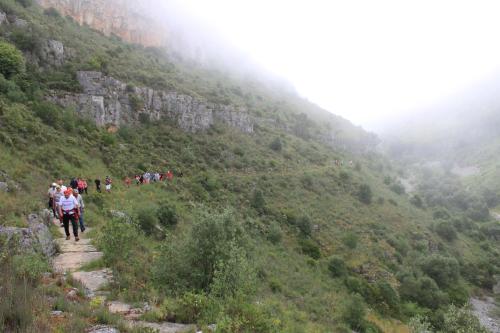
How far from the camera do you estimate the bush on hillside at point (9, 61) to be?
1268 inches

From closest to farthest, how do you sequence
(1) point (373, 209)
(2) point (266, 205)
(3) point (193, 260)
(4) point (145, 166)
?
1. (3) point (193, 260)
2. (4) point (145, 166)
3. (2) point (266, 205)
4. (1) point (373, 209)

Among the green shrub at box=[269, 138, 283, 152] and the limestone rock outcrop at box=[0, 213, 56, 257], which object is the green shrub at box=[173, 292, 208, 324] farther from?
the green shrub at box=[269, 138, 283, 152]

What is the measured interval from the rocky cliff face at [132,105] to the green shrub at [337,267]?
25566mm

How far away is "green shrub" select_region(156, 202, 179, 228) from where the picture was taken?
2233 centimetres

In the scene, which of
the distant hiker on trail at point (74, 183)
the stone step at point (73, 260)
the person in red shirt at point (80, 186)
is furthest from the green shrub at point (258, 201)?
the stone step at point (73, 260)

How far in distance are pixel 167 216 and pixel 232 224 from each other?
39.2 feet

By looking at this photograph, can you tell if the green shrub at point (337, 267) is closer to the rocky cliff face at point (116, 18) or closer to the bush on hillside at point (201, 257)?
the bush on hillside at point (201, 257)

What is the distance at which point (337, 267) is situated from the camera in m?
33.8

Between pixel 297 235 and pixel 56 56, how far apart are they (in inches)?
1287

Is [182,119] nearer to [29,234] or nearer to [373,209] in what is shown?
[373,209]

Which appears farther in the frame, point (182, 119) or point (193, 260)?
point (182, 119)

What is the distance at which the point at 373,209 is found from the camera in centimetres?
5269

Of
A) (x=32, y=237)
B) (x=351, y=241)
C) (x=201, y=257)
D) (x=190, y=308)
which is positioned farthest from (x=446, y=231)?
(x=32, y=237)

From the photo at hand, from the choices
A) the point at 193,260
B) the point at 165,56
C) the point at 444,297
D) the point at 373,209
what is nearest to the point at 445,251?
the point at 373,209
